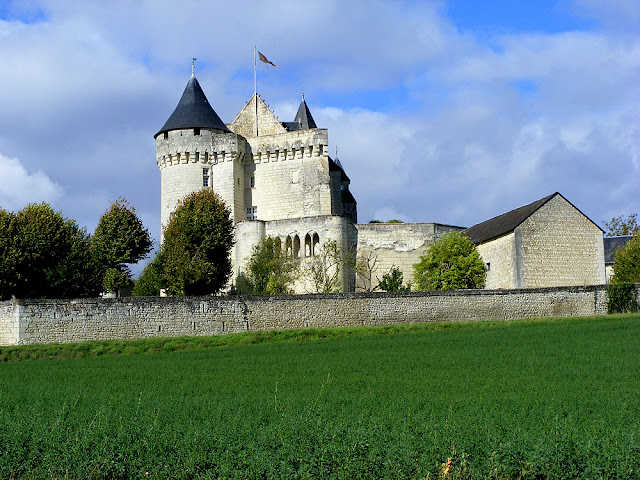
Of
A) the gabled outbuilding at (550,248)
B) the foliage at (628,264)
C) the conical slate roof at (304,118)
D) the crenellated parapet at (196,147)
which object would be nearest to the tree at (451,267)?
the gabled outbuilding at (550,248)

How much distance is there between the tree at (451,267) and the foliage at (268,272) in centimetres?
700

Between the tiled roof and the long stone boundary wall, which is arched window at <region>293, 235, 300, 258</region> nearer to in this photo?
the tiled roof

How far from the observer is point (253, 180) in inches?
1965

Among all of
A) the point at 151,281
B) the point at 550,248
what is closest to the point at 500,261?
the point at 550,248

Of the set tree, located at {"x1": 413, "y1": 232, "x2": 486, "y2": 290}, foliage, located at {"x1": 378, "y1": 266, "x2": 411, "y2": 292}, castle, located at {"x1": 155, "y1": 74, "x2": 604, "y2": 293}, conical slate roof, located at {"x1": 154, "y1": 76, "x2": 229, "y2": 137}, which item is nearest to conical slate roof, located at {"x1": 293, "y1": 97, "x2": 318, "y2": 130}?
castle, located at {"x1": 155, "y1": 74, "x2": 604, "y2": 293}

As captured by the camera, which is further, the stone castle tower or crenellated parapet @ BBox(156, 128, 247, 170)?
the stone castle tower

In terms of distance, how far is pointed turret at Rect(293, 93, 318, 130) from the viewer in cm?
5666

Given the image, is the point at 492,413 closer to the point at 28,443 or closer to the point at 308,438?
the point at 308,438

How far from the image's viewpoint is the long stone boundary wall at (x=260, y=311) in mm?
29188

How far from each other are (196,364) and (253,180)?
28207 mm

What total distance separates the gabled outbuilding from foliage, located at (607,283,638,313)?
4841 mm

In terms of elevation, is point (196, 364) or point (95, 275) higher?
point (95, 275)

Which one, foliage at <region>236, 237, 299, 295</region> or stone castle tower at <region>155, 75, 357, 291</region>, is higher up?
stone castle tower at <region>155, 75, 357, 291</region>

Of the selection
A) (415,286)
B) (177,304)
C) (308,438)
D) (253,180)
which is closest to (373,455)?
(308,438)
